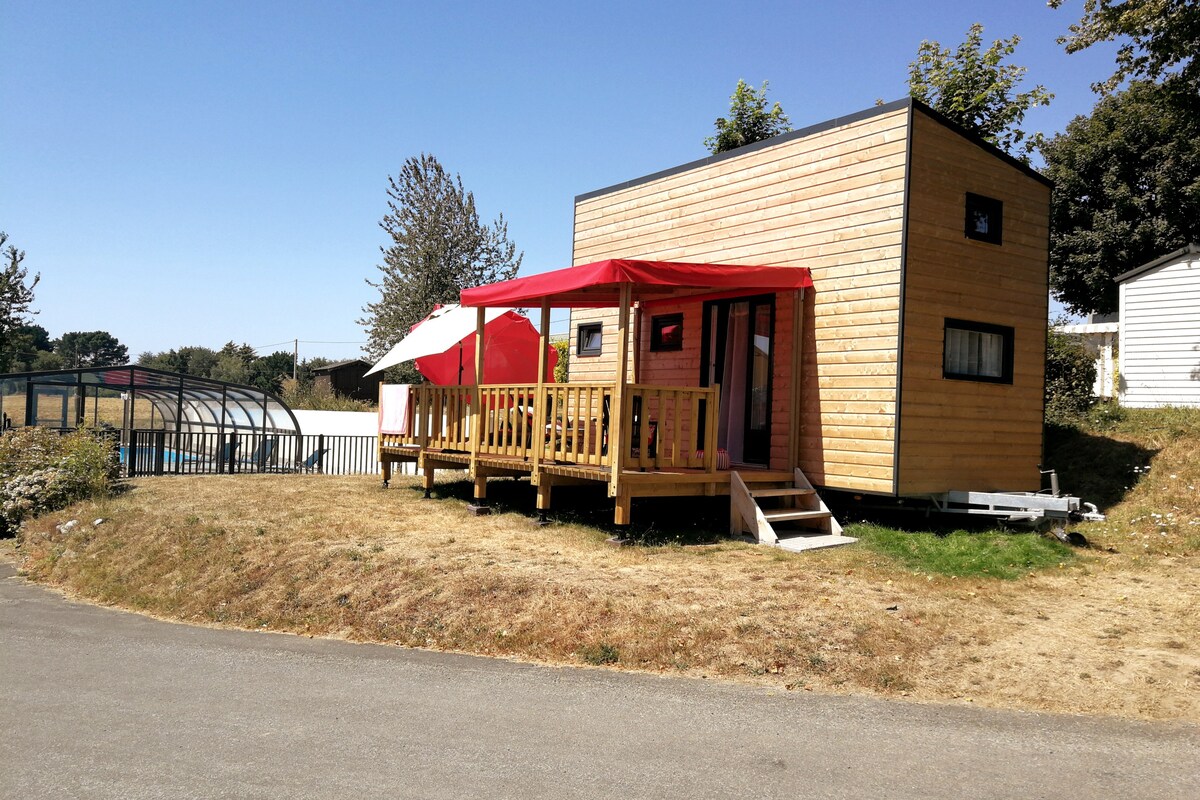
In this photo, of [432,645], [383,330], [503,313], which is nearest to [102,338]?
[383,330]

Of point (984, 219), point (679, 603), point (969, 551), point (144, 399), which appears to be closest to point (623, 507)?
point (679, 603)

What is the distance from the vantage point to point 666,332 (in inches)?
509

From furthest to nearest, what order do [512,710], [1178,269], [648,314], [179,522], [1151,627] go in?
[1178,269] → [648,314] → [179,522] → [1151,627] → [512,710]

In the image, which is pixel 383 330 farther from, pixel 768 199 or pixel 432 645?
pixel 432 645

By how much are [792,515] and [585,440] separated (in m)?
2.53

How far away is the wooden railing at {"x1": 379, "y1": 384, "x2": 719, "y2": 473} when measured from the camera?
952cm

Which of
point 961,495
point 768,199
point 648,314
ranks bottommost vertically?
point 961,495

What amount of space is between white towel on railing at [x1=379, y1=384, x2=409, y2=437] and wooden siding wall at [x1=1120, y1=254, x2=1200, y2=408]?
1523cm

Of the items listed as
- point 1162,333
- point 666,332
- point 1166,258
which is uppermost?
point 1166,258

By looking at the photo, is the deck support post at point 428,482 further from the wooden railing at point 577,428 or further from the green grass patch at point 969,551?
the green grass patch at point 969,551

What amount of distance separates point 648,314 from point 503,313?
95.9 inches

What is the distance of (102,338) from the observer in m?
95.7

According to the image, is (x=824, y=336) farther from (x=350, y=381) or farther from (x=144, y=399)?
(x=350, y=381)

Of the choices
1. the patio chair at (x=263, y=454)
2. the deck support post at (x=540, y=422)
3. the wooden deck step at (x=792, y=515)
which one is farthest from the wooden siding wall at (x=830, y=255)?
the patio chair at (x=263, y=454)
